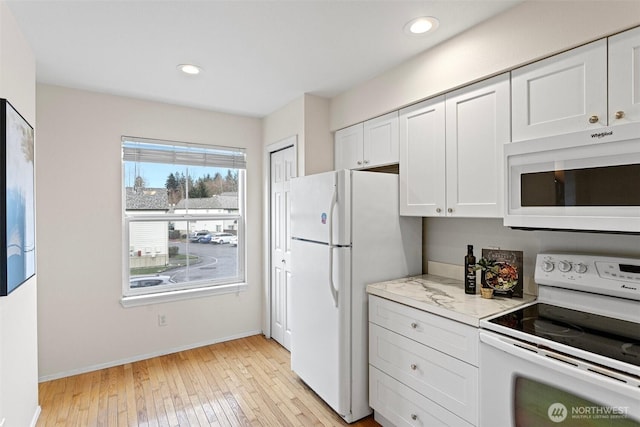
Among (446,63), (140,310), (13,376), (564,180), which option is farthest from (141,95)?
(564,180)

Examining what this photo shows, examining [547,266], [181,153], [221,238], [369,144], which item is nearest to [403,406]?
[547,266]

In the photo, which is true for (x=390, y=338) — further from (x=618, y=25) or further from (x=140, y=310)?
(x=140, y=310)

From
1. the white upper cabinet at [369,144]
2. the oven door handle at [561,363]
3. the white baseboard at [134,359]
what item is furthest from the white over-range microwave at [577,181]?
the white baseboard at [134,359]

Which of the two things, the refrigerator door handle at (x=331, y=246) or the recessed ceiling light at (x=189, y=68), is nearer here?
the refrigerator door handle at (x=331, y=246)

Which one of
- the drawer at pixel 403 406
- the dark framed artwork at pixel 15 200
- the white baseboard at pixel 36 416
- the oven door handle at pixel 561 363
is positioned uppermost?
the dark framed artwork at pixel 15 200

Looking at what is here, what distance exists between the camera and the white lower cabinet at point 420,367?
1643 millimetres

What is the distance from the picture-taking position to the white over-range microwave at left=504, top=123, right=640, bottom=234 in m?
1.34

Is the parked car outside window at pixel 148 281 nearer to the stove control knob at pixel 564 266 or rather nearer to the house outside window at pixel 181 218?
the house outside window at pixel 181 218

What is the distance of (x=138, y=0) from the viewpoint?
166 cm

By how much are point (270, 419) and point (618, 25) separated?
2.83m

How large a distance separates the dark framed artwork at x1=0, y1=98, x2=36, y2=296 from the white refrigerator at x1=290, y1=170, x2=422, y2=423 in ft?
5.49

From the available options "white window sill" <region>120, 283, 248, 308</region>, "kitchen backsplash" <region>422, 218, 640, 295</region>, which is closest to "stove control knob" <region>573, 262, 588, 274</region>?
"kitchen backsplash" <region>422, 218, 640, 295</region>

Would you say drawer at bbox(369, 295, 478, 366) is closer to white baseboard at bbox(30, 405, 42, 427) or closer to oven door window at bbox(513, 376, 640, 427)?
oven door window at bbox(513, 376, 640, 427)

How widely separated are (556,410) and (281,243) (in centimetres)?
260
